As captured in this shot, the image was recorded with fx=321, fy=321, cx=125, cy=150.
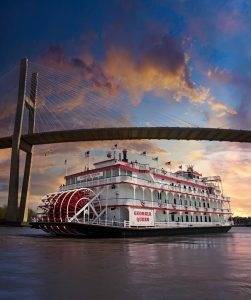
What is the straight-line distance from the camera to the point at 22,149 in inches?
1949

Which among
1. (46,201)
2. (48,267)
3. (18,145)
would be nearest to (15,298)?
(48,267)

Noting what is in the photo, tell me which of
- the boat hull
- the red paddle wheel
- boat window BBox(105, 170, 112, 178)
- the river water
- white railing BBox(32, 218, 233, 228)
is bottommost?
the river water

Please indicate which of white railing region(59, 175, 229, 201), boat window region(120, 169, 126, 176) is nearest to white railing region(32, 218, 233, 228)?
white railing region(59, 175, 229, 201)

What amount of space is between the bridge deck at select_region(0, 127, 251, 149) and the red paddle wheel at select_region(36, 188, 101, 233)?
1899cm

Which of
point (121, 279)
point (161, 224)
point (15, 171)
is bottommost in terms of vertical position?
point (121, 279)

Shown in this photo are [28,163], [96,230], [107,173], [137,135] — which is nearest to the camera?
[96,230]

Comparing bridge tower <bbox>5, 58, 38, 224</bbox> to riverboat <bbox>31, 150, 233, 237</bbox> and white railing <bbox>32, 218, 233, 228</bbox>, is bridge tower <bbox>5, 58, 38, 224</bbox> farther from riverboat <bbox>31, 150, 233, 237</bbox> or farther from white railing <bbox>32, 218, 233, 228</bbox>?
white railing <bbox>32, 218, 233, 228</bbox>

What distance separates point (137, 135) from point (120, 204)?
23.4 meters

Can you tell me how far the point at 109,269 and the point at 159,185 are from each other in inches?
814

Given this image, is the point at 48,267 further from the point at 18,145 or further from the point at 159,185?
the point at 18,145

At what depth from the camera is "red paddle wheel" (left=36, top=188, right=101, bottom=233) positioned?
82.9 ft

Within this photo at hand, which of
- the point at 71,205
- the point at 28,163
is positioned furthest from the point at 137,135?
the point at 71,205

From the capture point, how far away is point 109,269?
9.62 metres

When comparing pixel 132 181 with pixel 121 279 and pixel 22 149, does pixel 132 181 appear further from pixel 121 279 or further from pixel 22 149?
pixel 22 149
